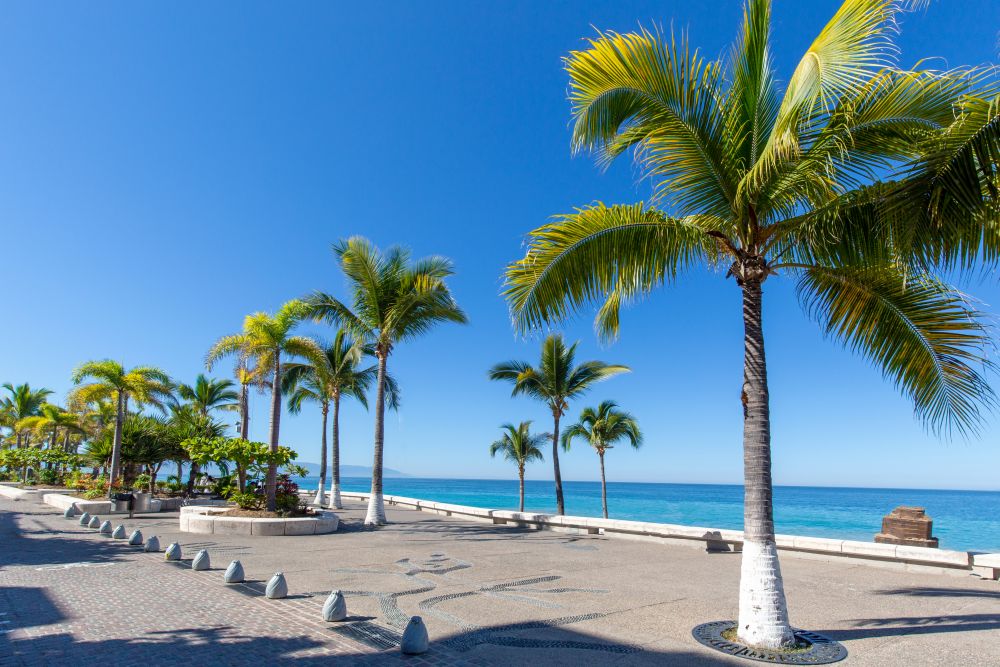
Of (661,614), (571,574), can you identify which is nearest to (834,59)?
(661,614)

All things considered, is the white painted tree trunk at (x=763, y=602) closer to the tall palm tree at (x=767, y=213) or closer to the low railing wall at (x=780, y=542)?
the tall palm tree at (x=767, y=213)

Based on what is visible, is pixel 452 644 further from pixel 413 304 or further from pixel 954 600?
pixel 413 304

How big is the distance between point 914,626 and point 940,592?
110 inches

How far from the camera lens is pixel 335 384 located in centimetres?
2666

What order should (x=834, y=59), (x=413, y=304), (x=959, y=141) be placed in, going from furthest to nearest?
(x=413, y=304), (x=834, y=59), (x=959, y=141)

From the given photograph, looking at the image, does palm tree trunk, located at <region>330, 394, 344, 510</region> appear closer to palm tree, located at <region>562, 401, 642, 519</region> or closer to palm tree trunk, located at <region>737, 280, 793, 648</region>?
palm tree, located at <region>562, 401, 642, 519</region>

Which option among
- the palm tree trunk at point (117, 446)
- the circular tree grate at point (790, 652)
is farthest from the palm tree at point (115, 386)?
the circular tree grate at point (790, 652)

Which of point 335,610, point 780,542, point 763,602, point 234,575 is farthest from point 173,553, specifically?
point 780,542

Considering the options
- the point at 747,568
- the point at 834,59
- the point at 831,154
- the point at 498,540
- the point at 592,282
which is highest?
the point at 834,59

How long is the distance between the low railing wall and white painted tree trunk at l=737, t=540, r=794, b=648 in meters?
6.75

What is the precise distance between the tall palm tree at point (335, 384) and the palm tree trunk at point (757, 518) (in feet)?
58.2

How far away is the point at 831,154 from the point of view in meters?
6.21

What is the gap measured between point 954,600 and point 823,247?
5.81 meters

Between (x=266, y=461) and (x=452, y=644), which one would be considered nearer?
(x=452, y=644)
